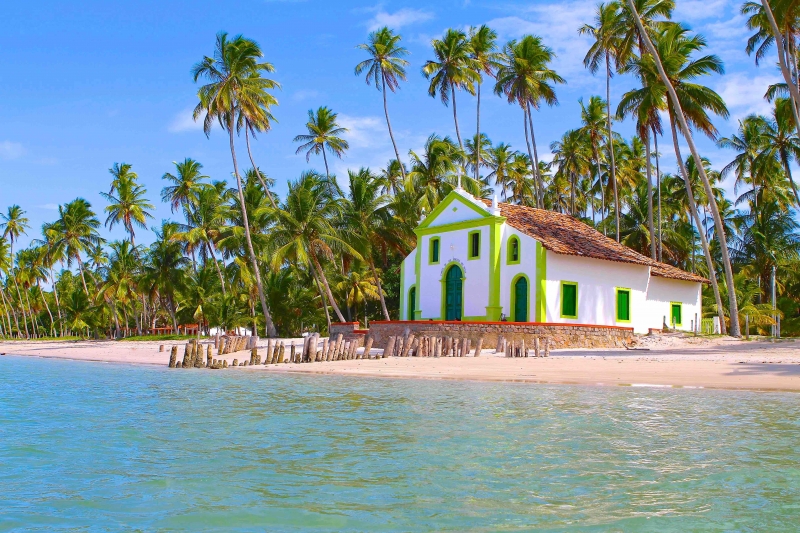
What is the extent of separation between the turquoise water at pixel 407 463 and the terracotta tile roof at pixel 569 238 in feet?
54.4

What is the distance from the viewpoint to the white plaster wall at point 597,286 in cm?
3016

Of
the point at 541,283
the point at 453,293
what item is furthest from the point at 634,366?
the point at 453,293

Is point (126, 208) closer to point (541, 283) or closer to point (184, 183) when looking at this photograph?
point (184, 183)

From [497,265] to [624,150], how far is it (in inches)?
1088

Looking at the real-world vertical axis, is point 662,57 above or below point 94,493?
above

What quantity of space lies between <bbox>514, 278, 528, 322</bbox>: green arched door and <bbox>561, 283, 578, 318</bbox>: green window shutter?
1.54 metres

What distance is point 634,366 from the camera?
19.6m

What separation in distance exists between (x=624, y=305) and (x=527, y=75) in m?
17.1

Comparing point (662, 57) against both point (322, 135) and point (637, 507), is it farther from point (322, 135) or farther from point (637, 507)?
point (637, 507)

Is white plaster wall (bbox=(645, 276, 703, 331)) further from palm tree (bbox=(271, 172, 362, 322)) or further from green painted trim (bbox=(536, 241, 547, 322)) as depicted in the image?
palm tree (bbox=(271, 172, 362, 322))

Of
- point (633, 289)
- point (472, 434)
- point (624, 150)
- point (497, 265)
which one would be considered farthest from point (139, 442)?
point (624, 150)

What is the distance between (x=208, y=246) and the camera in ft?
155

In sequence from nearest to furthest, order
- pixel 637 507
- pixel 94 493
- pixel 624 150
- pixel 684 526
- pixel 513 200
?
pixel 684 526 < pixel 637 507 < pixel 94 493 < pixel 624 150 < pixel 513 200

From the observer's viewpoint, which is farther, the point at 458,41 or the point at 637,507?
the point at 458,41
